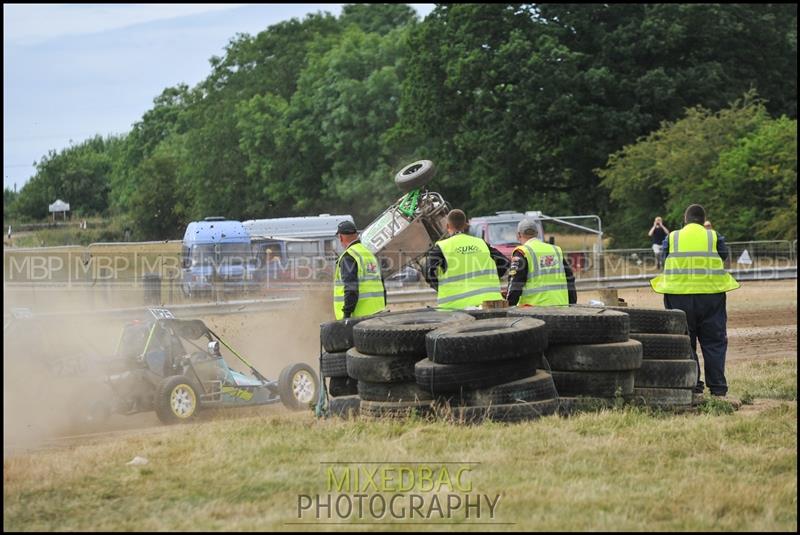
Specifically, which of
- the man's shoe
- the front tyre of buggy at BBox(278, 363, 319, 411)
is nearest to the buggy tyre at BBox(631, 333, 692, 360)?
the man's shoe

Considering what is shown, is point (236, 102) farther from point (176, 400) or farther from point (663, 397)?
point (663, 397)

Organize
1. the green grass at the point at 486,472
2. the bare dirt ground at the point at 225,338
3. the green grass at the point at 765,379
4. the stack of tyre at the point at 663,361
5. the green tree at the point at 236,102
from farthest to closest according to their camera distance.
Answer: the green tree at the point at 236,102 → the bare dirt ground at the point at 225,338 → the green grass at the point at 765,379 → the stack of tyre at the point at 663,361 → the green grass at the point at 486,472

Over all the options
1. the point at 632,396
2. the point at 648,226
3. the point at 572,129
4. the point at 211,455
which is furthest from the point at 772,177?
the point at 211,455

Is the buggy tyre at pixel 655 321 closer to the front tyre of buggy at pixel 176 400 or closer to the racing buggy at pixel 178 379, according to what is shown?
the racing buggy at pixel 178 379

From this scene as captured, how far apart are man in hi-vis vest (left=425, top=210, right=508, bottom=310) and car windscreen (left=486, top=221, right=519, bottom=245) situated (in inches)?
969

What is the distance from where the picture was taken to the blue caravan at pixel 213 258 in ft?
92.7

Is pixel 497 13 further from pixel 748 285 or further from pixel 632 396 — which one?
pixel 632 396

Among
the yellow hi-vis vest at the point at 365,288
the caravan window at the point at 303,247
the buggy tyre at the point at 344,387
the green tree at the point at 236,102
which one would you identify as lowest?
the buggy tyre at the point at 344,387

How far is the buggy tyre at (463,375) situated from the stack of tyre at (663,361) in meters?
1.51

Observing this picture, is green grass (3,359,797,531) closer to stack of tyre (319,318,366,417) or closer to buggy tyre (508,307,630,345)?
buggy tyre (508,307,630,345)

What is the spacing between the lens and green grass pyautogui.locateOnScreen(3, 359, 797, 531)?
6398 millimetres

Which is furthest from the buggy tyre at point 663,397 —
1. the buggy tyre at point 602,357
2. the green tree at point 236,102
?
the green tree at point 236,102

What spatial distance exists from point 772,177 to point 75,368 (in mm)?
33342

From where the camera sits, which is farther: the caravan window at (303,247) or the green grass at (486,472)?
the caravan window at (303,247)
